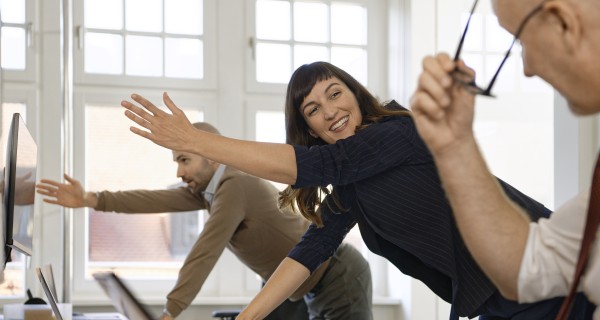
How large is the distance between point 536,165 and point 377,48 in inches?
45.2

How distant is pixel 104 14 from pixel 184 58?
490 millimetres

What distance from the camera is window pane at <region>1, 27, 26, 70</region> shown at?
4.28m

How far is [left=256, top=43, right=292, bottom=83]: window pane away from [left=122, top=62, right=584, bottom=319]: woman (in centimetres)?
215

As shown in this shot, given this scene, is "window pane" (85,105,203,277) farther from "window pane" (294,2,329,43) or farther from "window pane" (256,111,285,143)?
"window pane" (294,2,329,43)

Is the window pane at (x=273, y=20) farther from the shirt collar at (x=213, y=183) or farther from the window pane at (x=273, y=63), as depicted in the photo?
the shirt collar at (x=213, y=183)

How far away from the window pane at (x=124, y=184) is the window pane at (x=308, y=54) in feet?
2.22

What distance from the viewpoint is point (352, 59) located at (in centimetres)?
485

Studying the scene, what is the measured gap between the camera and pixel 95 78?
4.38m

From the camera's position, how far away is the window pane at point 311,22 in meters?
4.77

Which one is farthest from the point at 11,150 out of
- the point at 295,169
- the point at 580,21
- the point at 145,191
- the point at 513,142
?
the point at 513,142

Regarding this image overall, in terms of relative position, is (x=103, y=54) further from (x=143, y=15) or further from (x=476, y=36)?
(x=476, y=36)

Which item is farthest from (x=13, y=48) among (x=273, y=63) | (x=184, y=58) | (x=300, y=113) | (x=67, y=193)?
(x=300, y=113)

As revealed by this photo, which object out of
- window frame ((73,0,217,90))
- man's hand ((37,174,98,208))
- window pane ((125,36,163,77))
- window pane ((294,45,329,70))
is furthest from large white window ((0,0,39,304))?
window pane ((294,45,329,70))

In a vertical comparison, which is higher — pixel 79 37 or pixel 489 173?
pixel 79 37
